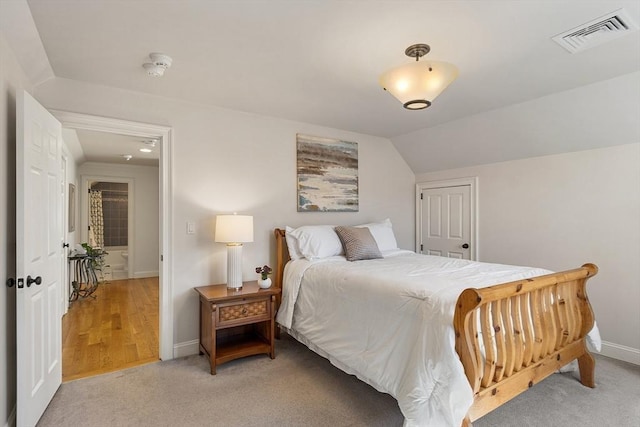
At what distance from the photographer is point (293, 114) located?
11.7ft

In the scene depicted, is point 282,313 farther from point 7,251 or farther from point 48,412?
point 7,251

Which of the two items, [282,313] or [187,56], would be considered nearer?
[187,56]

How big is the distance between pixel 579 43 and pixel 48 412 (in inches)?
163

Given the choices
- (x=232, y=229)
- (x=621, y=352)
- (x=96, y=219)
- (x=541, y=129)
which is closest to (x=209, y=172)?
(x=232, y=229)

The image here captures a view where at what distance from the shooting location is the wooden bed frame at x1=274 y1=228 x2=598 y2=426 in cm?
172

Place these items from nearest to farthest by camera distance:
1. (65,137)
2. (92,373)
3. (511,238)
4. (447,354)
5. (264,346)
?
1. (447,354)
2. (92,373)
3. (264,346)
4. (511,238)
5. (65,137)

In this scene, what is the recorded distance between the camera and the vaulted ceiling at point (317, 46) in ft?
5.87

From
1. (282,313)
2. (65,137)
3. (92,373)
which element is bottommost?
(92,373)

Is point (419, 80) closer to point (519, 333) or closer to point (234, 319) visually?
point (519, 333)

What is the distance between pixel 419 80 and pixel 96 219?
7556mm

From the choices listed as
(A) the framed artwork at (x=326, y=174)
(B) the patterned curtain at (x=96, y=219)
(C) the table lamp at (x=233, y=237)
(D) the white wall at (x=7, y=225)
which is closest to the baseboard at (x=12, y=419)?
(D) the white wall at (x=7, y=225)

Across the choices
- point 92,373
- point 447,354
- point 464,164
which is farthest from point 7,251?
point 464,164

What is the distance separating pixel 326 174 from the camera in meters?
4.08

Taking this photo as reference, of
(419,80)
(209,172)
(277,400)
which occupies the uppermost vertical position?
(419,80)
